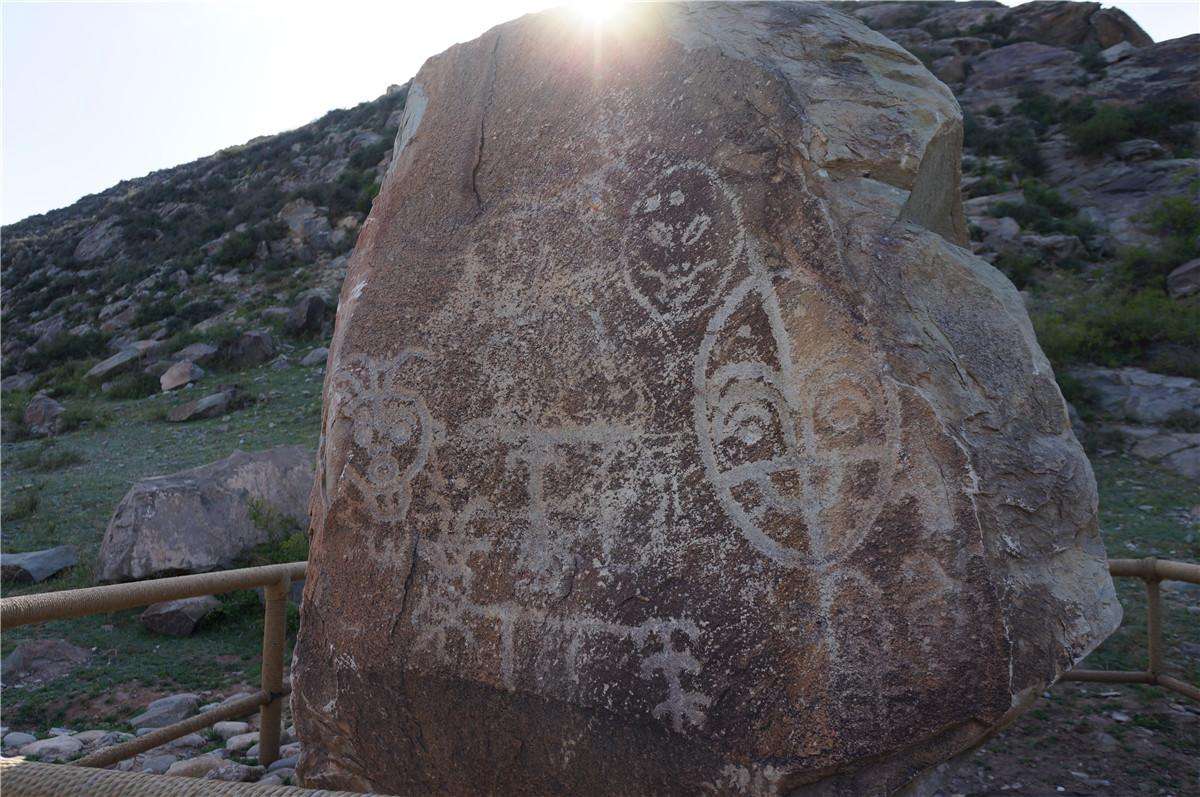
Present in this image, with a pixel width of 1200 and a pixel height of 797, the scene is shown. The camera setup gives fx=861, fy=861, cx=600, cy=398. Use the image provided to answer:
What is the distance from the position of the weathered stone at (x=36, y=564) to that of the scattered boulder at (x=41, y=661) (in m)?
1.12

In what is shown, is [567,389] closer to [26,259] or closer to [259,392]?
[259,392]

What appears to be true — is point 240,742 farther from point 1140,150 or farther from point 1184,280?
point 1140,150

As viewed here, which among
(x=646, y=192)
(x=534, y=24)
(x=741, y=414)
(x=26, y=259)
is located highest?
(x=26, y=259)

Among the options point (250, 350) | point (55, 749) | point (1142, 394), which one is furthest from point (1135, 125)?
point (55, 749)

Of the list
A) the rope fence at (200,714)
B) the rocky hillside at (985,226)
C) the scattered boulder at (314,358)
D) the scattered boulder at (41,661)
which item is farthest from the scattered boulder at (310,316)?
the rope fence at (200,714)

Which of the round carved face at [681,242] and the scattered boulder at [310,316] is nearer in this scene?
the round carved face at [681,242]

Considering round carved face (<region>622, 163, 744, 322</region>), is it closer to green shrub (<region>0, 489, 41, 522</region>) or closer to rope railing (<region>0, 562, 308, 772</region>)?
rope railing (<region>0, 562, 308, 772</region>)

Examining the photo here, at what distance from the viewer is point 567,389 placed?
1910mm

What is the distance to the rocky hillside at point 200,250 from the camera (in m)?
13.9

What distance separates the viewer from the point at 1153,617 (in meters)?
2.79

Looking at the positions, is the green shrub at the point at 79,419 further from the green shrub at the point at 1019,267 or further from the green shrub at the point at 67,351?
the green shrub at the point at 1019,267

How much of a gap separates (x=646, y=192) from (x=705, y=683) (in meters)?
1.04

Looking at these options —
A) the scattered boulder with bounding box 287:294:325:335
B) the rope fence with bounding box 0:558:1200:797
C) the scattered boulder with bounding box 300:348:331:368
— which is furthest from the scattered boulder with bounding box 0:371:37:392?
the rope fence with bounding box 0:558:1200:797

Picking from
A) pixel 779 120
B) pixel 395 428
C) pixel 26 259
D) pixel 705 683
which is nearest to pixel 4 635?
pixel 395 428
